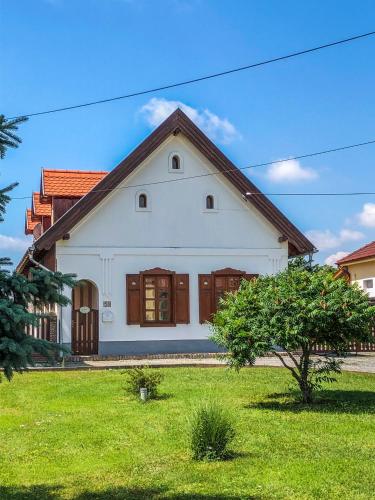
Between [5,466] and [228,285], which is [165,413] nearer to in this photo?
[5,466]

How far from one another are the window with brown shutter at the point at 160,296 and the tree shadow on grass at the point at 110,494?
15.7 m

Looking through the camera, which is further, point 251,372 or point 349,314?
point 251,372

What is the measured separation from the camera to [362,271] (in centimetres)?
3338

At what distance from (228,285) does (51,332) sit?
625cm

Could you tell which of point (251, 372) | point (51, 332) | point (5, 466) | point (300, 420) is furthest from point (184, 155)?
point (5, 466)

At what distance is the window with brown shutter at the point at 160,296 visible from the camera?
2280cm

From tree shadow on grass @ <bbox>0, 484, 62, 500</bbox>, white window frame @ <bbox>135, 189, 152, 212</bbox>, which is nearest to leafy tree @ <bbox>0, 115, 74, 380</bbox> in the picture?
tree shadow on grass @ <bbox>0, 484, 62, 500</bbox>

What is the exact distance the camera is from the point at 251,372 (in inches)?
653

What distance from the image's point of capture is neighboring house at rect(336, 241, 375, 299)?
32094 mm

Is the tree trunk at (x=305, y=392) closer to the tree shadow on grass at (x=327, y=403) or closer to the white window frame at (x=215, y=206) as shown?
the tree shadow on grass at (x=327, y=403)

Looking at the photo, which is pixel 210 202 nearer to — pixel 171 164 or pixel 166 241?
pixel 171 164

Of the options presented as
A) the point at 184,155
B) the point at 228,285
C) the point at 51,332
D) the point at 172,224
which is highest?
the point at 184,155

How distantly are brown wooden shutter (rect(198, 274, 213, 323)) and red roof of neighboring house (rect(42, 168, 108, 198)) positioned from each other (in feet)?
17.6

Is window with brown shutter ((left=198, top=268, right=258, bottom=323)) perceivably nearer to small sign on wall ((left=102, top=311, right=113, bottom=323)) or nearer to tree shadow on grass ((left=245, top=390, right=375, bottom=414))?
small sign on wall ((left=102, top=311, right=113, bottom=323))
